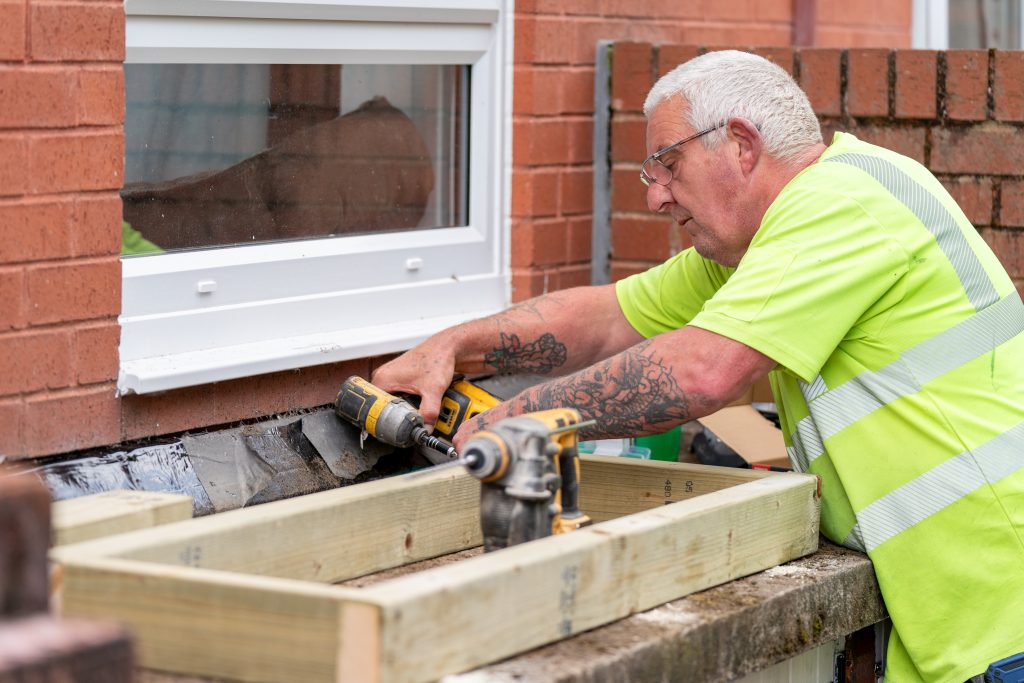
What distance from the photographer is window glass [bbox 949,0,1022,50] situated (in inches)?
298

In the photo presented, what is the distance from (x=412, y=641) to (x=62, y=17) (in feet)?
5.94

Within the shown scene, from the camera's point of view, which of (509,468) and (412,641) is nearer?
(412,641)

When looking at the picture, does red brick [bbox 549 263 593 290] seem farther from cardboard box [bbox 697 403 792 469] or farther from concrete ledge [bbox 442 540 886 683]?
concrete ledge [bbox 442 540 886 683]

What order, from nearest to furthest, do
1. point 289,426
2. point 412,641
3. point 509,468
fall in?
1. point 412,641
2. point 509,468
3. point 289,426

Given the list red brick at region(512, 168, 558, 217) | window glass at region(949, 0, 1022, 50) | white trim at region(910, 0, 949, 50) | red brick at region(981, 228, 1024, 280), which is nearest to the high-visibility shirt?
red brick at region(981, 228, 1024, 280)

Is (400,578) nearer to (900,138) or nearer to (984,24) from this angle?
(900,138)

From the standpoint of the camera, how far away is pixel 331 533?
2811 millimetres

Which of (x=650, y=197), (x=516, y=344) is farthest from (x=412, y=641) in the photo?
(x=516, y=344)

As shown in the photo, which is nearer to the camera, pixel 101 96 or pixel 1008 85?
pixel 101 96

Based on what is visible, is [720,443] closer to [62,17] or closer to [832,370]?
[832,370]

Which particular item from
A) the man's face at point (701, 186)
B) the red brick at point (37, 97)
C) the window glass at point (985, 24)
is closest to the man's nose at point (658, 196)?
the man's face at point (701, 186)

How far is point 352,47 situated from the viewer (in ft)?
13.0

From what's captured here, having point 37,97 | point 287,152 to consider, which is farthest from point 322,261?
point 37,97

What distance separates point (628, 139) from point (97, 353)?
6.81 ft
